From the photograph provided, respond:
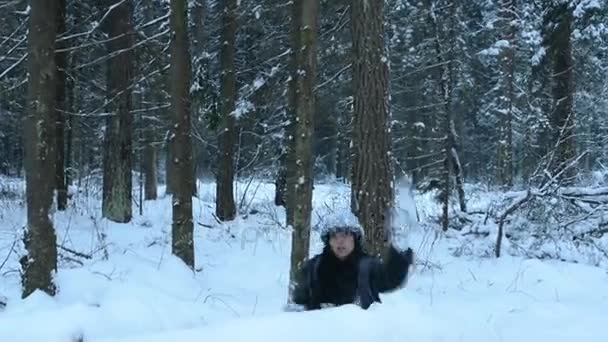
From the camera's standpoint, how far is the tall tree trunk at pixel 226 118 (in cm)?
1577

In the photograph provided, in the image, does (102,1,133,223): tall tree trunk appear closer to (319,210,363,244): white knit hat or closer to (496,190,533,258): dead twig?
(496,190,533,258): dead twig

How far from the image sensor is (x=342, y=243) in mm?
5246

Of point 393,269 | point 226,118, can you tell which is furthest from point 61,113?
→ point 393,269

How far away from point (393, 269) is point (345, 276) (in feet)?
1.26

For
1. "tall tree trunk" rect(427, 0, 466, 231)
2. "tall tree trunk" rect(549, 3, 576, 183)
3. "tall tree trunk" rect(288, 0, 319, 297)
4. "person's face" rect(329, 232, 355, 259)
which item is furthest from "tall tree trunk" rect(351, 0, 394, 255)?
"tall tree trunk" rect(549, 3, 576, 183)

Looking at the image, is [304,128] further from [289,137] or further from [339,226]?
[289,137]

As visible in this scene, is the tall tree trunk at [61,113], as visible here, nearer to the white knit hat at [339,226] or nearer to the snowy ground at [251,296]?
the snowy ground at [251,296]

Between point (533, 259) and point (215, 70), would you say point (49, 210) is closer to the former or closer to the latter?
point (533, 259)

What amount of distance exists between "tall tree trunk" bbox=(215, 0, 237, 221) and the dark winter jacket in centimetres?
1076

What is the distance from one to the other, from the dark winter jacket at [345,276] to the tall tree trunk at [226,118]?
35.3ft

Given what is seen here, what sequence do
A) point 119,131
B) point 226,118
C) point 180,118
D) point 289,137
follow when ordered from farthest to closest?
point 289,137 < point 226,118 < point 119,131 < point 180,118

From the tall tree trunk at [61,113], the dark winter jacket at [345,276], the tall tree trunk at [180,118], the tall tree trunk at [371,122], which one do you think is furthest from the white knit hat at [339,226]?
the tall tree trunk at [61,113]

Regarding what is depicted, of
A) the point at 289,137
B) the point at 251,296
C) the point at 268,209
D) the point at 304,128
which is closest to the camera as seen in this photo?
the point at 304,128

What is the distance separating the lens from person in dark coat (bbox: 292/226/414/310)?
206 inches
